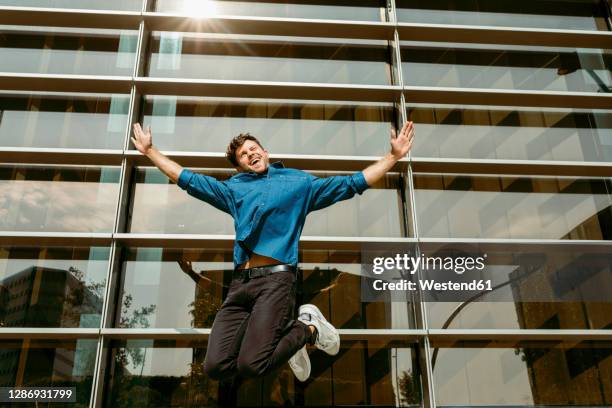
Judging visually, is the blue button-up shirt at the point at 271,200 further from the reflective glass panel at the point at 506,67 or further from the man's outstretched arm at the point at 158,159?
the reflective glass panel at the point at 506,67

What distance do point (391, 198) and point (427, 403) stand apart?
1.89m

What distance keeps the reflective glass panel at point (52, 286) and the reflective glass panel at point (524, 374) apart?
9.95 ft

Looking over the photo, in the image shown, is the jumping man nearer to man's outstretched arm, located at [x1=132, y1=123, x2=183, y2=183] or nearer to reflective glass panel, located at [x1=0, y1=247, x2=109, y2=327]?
man's outstretched arm, located at [x1=132, y1=123, x2=183, y2=183]

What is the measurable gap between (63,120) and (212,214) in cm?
180

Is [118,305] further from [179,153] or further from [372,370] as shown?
[372,370]

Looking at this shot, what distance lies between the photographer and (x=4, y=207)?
16.6ft

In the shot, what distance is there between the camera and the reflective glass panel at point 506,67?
5.81 m

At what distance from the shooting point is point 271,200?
3574 mm

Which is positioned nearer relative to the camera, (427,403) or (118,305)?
(427,403)

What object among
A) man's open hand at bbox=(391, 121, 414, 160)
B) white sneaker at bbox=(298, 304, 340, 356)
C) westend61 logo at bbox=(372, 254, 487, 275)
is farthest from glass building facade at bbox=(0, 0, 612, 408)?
man's open hand at bbox=(391, 121, 414, 160)

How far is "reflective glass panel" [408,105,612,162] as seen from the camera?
551cm

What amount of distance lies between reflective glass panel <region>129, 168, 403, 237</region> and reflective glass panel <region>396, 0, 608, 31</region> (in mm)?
2232

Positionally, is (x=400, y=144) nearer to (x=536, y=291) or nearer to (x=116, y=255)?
(x=536, y=291)

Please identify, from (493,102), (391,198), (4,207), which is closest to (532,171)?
(493,102)
